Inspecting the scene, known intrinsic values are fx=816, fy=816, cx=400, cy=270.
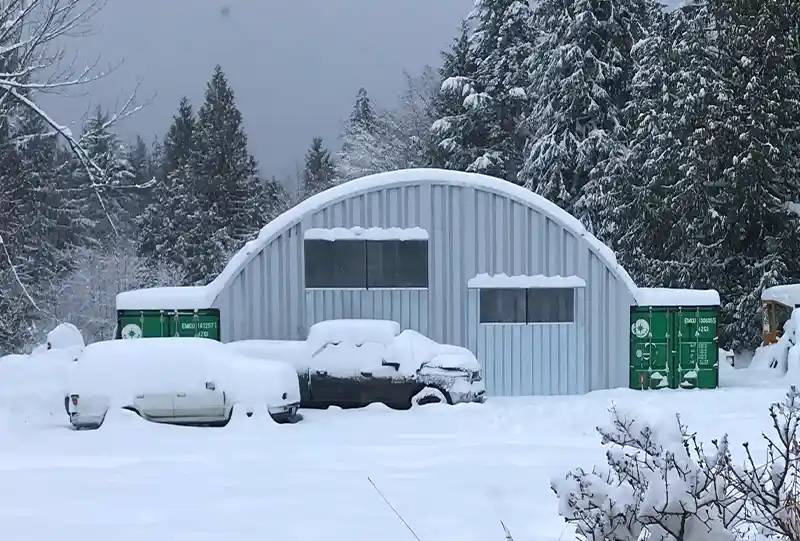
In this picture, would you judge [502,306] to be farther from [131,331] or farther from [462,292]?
[131,331]

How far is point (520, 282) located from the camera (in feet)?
55.8

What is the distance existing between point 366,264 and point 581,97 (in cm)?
A: 1576

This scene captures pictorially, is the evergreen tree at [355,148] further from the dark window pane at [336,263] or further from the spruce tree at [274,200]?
the dark window pane at [336,263]

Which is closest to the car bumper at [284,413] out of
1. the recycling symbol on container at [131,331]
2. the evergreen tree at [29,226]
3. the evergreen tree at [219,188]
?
the recycling symbol on container at [131,331]

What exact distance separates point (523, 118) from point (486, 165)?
3.20 m

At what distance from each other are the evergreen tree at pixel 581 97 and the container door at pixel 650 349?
12.0 metres

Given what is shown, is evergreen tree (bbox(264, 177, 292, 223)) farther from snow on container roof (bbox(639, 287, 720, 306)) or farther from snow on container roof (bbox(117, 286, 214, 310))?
snow on container roof (bbox(639, 287, 720, 306))

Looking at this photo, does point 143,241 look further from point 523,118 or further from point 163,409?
point 163,409

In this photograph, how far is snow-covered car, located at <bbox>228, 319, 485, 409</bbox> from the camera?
13.8m

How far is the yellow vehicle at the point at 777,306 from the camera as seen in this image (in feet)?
65.4

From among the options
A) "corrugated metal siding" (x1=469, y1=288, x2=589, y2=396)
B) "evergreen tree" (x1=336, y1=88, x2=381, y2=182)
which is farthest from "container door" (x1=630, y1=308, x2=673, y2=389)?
"evergreen tree" (x1=336, y1=88, x2=381, y2=182)

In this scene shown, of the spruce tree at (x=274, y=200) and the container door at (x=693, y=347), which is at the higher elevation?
the spruce tree at (x=274, y=200)

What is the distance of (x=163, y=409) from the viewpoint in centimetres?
1199

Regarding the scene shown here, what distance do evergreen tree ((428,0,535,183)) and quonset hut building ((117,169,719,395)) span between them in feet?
54.9
